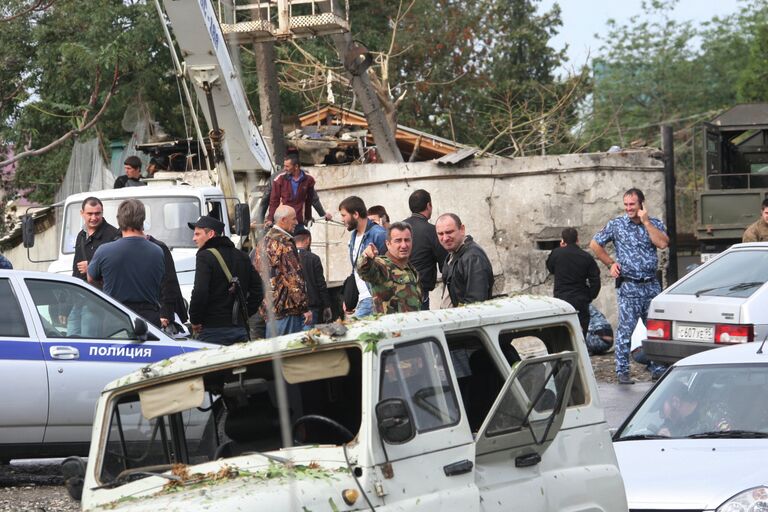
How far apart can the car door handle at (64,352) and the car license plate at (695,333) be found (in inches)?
235

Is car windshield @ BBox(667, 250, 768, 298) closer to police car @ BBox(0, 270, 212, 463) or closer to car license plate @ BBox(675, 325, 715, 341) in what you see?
car license plate @ BBox(675, 325, 715, 341)

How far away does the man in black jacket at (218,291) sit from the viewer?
9.83 metres

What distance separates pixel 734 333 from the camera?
38.2ft

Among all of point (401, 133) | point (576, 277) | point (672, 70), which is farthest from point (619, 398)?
point (672, 70)

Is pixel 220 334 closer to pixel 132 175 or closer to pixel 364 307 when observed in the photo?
pixel 364 307

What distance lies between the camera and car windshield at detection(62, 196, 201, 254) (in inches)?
591

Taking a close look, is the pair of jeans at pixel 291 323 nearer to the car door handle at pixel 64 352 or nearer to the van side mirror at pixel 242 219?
the car door handle at pixel 64 352

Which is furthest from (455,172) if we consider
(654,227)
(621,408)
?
(621,408)

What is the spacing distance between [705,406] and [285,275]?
3.91 m

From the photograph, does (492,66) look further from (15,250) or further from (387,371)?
(387,371)

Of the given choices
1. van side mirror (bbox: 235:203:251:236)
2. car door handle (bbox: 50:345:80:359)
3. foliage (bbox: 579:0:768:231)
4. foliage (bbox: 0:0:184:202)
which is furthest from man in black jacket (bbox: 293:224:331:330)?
foliage (bbox: 579:0:768:231)

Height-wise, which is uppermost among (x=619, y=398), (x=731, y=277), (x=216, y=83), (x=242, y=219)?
(x=216, y=83)

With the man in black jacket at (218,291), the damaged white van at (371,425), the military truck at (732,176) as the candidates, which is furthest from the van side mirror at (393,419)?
the military truck at (732,176)

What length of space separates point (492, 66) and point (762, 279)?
28266 mm
